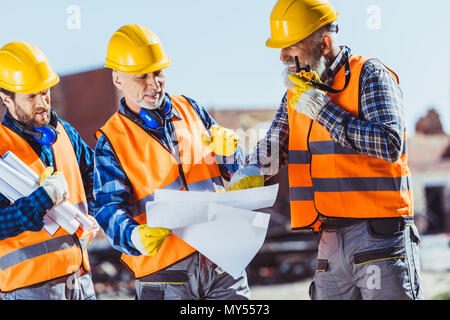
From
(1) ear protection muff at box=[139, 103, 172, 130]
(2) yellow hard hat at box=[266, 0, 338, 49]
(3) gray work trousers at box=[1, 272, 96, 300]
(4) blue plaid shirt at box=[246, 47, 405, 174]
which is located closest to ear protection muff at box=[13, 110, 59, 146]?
(1) ear protection muff at box=[139, 103, 172, 130]

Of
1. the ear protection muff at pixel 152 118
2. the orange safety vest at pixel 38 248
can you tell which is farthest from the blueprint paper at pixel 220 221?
the orange safety vest at pixel 38 248

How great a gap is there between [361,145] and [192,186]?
1.00 m

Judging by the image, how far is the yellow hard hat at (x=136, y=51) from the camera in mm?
3357

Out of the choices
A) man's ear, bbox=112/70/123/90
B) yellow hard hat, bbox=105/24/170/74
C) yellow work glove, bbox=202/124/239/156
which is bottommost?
yellow work glove, bbox=202/124/239/156

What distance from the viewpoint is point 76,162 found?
3.89 m

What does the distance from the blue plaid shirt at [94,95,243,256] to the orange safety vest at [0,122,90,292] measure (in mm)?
536

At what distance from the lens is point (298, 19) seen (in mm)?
3254

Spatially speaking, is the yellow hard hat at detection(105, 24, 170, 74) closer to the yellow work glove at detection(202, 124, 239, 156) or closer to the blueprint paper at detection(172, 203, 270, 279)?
the yellow work glove at detection(202, 124, 239, 156)

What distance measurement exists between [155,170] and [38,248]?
3.33 ft

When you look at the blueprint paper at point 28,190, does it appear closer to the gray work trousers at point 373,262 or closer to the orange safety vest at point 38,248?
→ the orange safety vest at point 38,248

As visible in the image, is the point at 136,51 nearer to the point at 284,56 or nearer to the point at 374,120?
the point at 284,56

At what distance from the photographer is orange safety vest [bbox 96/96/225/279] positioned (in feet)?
10.8

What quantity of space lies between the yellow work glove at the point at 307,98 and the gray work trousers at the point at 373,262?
685 millimetres

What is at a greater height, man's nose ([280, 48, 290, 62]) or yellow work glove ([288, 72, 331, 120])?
man's nose ([280, 48, 290, 62])
